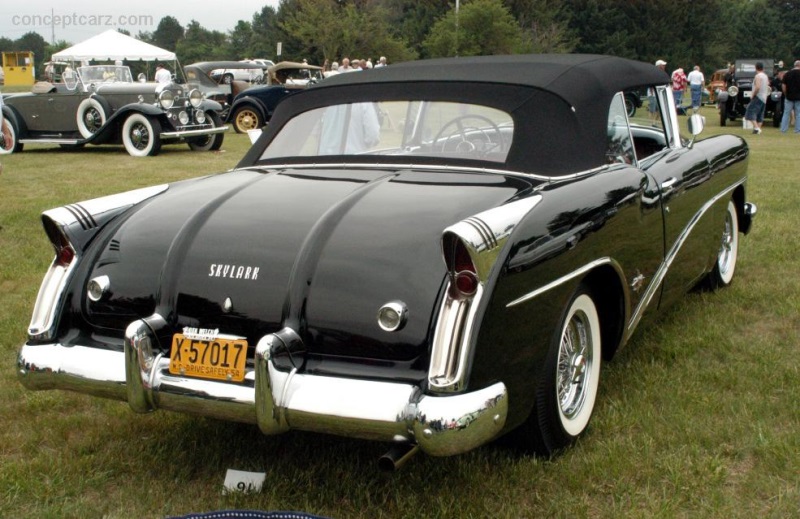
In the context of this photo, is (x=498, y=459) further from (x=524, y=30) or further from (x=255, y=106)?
(x=524, y=30)

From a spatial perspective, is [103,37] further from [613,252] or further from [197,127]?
[613,252]

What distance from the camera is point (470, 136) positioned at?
3.72 m

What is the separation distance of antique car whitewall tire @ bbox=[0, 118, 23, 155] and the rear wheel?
1419 centimetres

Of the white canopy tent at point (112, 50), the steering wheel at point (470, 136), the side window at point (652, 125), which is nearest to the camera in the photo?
the steering wheel at point (470, 136)

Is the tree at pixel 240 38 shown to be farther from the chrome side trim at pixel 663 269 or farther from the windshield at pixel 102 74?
the chrome side trim at pixel 663 269

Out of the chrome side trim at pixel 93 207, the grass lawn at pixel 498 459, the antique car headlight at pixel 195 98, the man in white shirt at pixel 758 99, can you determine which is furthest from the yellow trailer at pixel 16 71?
the chrome side trim at pixel 93 207

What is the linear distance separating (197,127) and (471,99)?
12021mm

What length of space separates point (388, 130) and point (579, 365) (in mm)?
1378

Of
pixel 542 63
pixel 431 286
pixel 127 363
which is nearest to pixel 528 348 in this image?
pixel 431 286

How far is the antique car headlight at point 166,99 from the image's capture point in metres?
14.5

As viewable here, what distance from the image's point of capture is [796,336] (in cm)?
443

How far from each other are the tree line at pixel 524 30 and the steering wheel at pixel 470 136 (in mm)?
43329

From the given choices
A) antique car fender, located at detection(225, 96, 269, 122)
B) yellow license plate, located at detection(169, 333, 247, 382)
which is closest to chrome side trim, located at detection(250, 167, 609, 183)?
yellow license plate, located at detection(169, 333, 247, 382)

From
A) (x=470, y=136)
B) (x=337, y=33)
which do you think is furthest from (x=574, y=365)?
(x=337, y=33)
